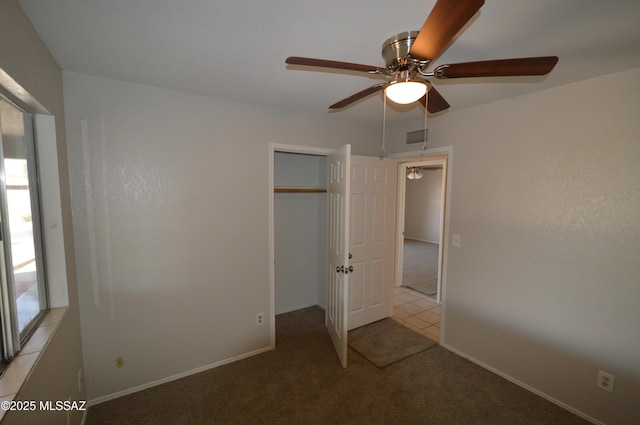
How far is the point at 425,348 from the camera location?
2.82 meters

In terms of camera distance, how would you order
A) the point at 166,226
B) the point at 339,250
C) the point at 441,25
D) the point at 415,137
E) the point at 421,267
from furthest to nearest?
the point at 421,267 < the point at 415,137 < the point at 339,250 < the point at 166,226 < the point at 441,25

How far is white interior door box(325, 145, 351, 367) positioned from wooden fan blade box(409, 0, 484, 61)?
1300mm

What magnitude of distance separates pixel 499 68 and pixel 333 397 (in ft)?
8.02

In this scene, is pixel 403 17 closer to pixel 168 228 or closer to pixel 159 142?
pixel 159 142

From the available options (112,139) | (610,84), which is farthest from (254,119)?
(610,84)

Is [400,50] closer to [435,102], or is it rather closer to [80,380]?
[435,102]

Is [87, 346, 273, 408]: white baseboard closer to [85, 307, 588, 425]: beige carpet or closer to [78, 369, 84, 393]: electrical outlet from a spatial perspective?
[85, 307, 588, 425]: beige carpet

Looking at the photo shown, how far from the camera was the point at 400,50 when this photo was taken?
4.26 ft

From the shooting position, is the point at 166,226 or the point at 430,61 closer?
the point at 430,61

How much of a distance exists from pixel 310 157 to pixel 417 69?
243cm

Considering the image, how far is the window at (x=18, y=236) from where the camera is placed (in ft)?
3.85

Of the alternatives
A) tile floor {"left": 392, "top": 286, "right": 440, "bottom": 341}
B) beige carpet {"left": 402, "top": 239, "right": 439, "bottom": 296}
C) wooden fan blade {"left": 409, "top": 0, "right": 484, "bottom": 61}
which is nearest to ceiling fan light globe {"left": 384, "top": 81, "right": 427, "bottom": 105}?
wooden fan blade {"left": 409, "top": 0, "right": 484, "bottom": 61}

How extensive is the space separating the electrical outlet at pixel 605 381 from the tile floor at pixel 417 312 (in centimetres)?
129

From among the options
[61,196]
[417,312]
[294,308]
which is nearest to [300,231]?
[294,308]
